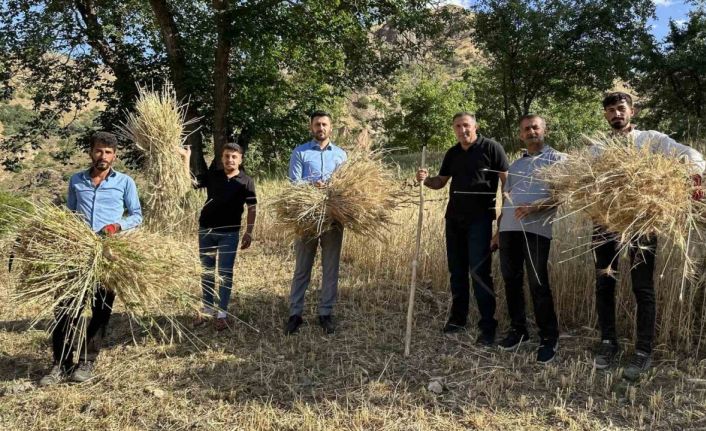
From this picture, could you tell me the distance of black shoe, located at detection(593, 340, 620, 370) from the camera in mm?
3352

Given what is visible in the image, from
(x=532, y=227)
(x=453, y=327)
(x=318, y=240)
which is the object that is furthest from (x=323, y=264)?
(x=532, y=227)

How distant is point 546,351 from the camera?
3471 mm

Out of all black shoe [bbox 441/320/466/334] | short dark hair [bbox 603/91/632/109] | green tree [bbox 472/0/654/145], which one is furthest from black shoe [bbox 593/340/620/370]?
green tree [bbox 472/0/654/145]

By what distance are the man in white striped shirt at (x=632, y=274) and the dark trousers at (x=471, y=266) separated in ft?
2.44

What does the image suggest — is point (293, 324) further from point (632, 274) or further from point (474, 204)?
point (632, 274)

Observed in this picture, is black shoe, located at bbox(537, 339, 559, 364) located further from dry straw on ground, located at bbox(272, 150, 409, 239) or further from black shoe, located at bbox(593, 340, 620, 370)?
dry straw on ground, located at bbox(272, 150, 409, 239)

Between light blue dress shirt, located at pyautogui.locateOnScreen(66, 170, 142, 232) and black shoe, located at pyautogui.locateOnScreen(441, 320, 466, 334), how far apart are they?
7.94ft

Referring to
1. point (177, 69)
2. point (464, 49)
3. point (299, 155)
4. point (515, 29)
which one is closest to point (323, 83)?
point (177, 69)

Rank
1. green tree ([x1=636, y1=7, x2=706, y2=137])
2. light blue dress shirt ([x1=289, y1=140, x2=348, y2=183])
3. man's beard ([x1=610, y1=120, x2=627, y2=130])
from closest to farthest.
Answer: man's beard ([x1=610, y1=120, x2=627, y2=130]) < light blue dress shirt ([x1=289, y1=140, x2=348, y2=183]) < green tree ([x1=636, y1=7, x2=706, y2=137])

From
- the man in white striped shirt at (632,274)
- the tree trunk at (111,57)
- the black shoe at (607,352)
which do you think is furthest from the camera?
the tree trunk at (111,57)

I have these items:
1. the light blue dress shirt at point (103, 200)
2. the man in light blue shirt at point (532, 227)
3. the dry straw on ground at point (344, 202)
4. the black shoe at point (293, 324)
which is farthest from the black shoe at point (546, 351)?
the light blue dress shirt at point (103, 200)

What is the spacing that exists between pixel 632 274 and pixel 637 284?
0.07 meters

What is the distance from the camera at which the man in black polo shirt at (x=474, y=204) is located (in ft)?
12.1

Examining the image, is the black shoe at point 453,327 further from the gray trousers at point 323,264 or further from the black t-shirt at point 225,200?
the black t-shirt at point 225,200
